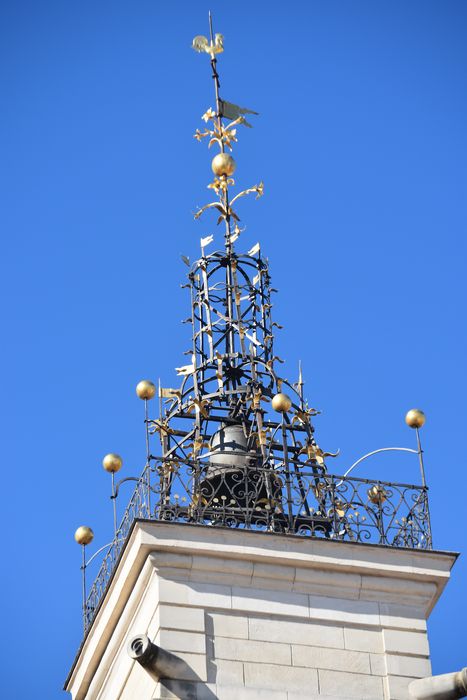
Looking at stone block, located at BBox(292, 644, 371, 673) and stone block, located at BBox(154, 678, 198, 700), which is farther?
stone block, located at BBox(292, 644, 371, 673)

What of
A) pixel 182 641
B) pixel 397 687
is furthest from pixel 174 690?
pixel 397 687

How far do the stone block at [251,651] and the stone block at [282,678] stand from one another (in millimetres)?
91

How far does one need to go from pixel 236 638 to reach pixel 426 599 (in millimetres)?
2597

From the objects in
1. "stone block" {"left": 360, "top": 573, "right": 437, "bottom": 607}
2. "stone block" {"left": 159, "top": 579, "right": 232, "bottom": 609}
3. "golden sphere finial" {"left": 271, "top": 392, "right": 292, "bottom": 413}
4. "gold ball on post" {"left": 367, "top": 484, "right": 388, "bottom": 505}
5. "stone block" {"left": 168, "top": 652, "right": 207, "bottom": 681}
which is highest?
"golden sphere finial" {"left": 271, "top": 392, "right": 292, "bottom": 413}

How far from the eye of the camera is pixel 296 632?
29.2m

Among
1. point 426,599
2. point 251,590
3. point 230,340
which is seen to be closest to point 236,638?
point 251,590

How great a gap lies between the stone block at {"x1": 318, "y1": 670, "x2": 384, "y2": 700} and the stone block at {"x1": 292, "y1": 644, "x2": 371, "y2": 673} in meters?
0.09

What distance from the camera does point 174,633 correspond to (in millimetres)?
28594

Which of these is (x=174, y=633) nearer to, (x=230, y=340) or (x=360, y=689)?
(x=360, y=689)

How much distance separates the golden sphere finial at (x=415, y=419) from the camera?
101 ft

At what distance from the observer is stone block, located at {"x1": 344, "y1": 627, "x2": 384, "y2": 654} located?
29281 millimetres

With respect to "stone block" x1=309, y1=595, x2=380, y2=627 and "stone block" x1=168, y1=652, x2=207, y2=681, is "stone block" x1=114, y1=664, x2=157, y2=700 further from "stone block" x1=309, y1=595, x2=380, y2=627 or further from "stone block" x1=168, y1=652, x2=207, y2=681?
"stone block" x1=309, y1=595, x2=380, y2=627

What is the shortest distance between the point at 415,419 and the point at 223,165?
514 cm

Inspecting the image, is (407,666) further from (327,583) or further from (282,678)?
(282,678)
